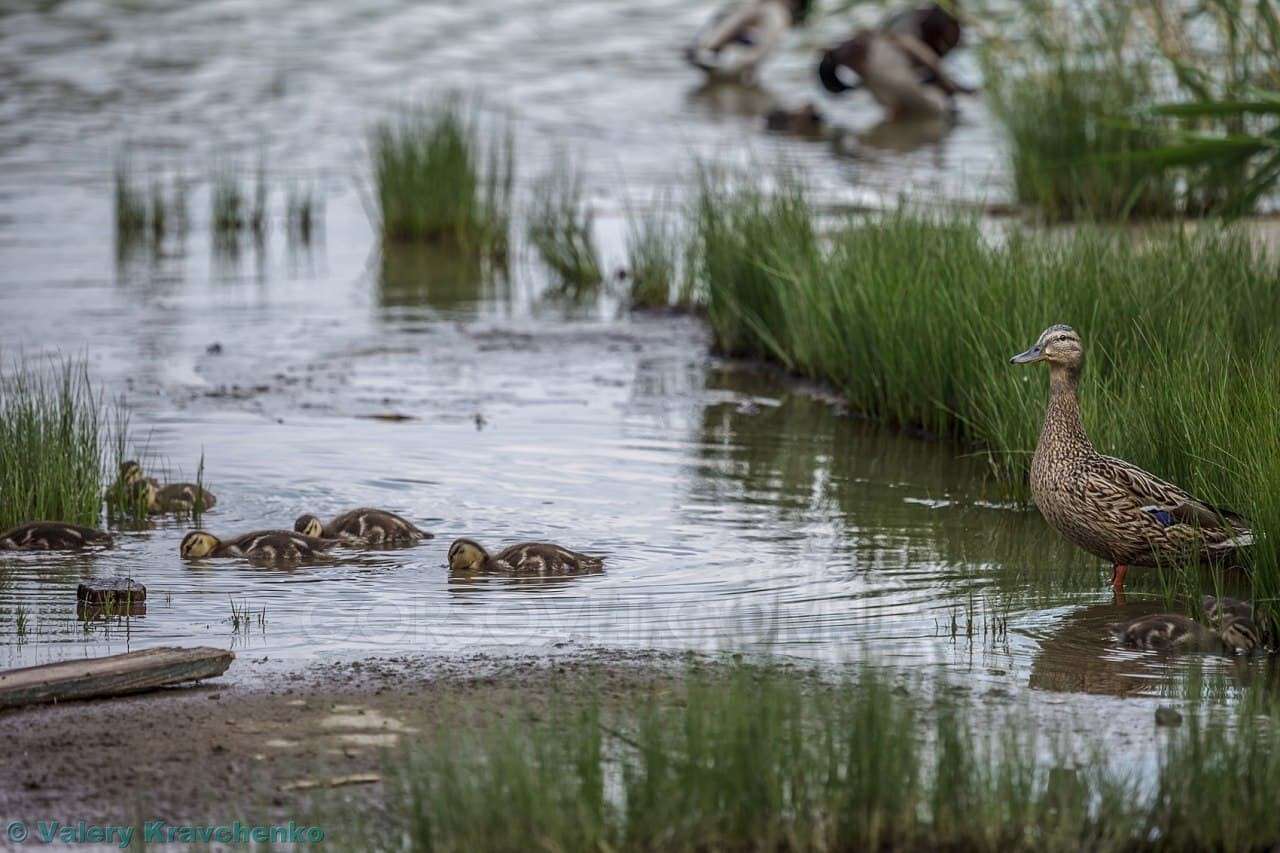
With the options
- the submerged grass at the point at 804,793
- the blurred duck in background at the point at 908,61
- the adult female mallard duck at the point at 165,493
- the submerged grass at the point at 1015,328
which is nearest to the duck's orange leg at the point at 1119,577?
the submerged grass at the point at 1015,328

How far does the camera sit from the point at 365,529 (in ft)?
28.7

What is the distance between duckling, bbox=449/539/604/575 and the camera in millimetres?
8195

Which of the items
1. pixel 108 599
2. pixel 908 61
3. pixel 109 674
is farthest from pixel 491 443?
pixel 908 61

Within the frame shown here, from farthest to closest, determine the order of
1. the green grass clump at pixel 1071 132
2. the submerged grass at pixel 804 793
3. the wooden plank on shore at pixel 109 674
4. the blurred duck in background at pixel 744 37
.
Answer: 1. the blurred duck in background at pixel 744 37
2. the green grass clump at pixel 1071 132
3. the wooden plank on shore at pixel 109 674
4. the submerged grass at pixel 804 793

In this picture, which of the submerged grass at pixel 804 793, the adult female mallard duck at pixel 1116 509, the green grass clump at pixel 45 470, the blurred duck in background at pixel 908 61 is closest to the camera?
the submerged grass at pixel 804 793

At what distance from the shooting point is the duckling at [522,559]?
8.20 metres

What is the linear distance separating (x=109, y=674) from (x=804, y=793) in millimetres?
2522

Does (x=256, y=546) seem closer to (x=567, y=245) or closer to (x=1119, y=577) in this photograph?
(x=1119, y=577)

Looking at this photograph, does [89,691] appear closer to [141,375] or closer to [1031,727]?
[1031,727]

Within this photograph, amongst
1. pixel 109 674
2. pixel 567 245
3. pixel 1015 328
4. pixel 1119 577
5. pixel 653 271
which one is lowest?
pixel 109 674

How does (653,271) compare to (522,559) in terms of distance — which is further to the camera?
(653,271)

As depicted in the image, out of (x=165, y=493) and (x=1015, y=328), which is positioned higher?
(x=1015, y=328)

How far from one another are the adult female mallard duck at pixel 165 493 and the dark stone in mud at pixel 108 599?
66.1 inches

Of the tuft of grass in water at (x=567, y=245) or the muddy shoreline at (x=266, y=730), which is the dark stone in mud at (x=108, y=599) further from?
the tuft of grass in water at (x=567, y=245)
